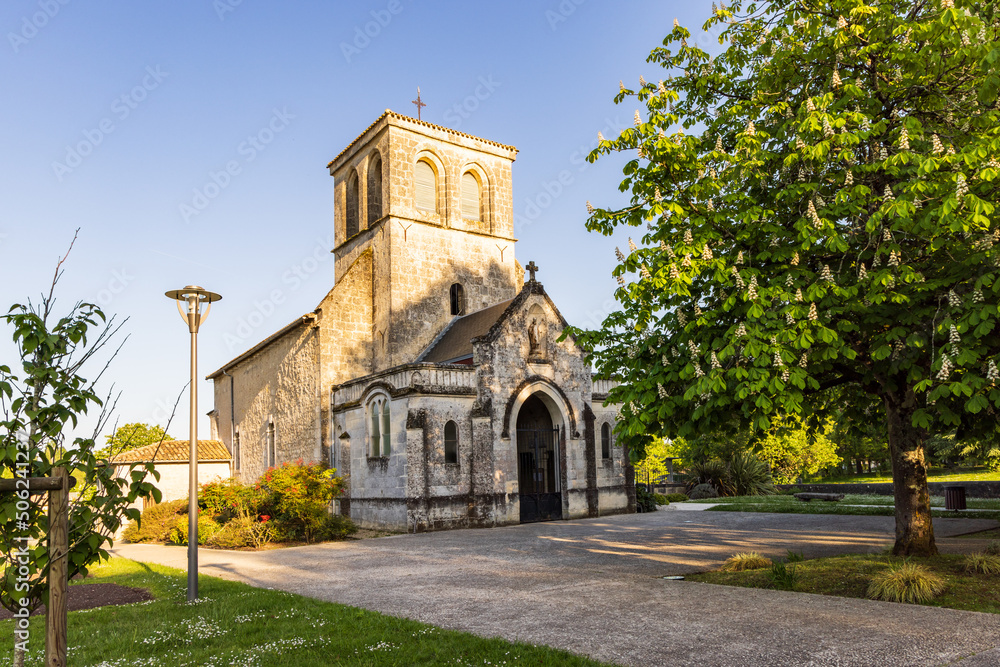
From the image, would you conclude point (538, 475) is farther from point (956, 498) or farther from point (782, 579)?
point (782, 579)

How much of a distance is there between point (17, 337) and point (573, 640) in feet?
17.6

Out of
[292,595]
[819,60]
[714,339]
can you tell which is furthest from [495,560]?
[819,60]

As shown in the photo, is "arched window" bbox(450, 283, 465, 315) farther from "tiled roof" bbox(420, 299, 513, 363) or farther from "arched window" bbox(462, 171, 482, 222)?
"arched window" bbox(462, 171, 482, 222)

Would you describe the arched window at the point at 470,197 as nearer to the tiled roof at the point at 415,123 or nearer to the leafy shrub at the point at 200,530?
the tiled roof at the point at 415,123

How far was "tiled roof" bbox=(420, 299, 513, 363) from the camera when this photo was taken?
24.4m

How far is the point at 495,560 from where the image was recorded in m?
13.1

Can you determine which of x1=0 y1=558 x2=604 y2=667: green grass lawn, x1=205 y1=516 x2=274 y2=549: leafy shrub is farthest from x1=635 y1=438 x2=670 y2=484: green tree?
x1=0 y1=558 x2=604 y2=667: green grass lawn

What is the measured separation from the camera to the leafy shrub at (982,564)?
9.05m

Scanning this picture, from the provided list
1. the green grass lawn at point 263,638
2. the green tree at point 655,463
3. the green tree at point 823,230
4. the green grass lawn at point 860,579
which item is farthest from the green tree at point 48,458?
the green tree at point 655,463

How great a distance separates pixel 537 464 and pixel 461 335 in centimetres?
564

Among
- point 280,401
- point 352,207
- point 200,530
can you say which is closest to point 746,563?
point 200,530

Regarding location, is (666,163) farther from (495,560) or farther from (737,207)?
(495,560)

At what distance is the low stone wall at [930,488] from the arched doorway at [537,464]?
1427 cm

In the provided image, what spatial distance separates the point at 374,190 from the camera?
29.8 m
